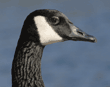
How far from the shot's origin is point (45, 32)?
11.1 ft

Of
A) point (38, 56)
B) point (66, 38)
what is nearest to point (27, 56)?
point (38, 56)

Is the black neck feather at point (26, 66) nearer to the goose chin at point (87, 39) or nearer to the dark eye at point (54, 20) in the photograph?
the dark eye at point (54, 20)

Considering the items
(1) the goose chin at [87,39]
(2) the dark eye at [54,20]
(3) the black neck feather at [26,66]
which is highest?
(2) the dark eye at [54,20]

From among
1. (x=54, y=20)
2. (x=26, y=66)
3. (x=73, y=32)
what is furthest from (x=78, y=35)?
(x=26, y=66)

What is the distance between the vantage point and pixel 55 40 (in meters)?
3.46

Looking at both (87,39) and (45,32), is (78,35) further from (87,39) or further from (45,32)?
(45,32)

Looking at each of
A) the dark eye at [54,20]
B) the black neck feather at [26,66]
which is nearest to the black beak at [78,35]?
the dark eye at [54,20]

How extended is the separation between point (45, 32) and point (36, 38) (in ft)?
0.51

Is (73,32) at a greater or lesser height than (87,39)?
greater

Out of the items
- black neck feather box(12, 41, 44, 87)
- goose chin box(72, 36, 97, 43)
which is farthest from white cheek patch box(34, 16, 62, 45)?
goose chin box(72, 36, 97, 43)

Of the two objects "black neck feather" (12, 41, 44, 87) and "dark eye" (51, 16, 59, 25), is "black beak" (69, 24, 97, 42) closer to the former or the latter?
"dark eye" (51, 16, 59, 25)

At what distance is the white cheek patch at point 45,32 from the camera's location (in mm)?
3359

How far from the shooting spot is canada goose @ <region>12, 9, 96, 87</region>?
3.38m

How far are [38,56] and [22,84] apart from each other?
47 cm
